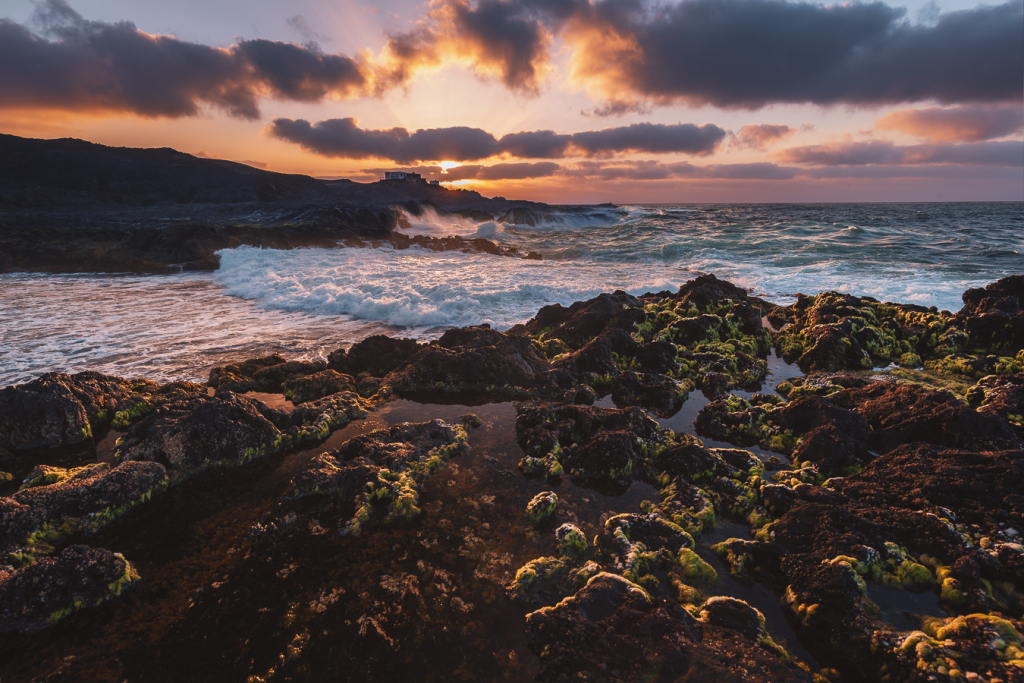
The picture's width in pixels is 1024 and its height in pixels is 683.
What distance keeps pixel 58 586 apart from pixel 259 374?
15.7 ft

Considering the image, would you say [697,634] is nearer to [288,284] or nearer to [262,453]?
[262,453]

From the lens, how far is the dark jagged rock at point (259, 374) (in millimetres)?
7617

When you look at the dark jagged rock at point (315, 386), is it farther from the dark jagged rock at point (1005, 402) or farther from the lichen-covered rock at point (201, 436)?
the dark jagged rock at point (1005, 402)

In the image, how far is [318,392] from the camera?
745 centimetres

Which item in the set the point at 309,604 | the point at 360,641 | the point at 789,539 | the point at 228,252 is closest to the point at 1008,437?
the point at 789,539

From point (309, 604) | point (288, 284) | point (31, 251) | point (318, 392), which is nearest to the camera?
point (309, 604)

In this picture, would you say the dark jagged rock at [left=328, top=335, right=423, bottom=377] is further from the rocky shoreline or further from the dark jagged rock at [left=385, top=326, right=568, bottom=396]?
the rocky shoreline

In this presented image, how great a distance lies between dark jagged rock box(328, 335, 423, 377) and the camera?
866 cm

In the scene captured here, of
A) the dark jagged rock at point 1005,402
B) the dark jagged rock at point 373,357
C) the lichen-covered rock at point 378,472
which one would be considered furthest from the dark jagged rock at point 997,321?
the dark jagged rock at point 373,357

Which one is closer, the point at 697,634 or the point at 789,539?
the point at 697,634

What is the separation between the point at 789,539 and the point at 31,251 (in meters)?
37.2

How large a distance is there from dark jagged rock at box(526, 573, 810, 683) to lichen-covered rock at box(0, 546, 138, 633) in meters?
3.88

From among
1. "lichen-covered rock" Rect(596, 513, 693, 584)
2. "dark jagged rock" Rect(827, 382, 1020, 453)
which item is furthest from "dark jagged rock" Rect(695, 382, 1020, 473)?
"lichen-covered rock" Rect(596, 513, 693, 584)

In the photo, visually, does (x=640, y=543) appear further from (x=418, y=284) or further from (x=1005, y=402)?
(x=418, y=284)
